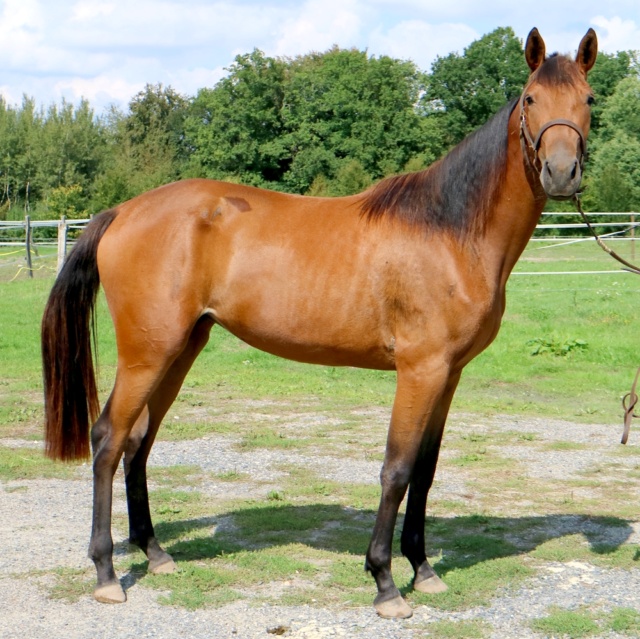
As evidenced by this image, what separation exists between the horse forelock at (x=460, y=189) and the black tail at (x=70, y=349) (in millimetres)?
1683

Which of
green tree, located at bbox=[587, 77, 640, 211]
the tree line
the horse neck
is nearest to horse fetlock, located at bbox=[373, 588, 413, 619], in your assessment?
the horse neck

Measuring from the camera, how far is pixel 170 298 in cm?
422

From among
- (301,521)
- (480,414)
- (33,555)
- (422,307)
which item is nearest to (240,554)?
(301,521)

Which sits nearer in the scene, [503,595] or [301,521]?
[503,595]

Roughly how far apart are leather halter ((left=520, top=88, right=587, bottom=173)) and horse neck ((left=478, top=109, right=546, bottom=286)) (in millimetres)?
72

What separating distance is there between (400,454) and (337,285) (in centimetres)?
94

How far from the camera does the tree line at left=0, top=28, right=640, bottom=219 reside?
45156 millimetres

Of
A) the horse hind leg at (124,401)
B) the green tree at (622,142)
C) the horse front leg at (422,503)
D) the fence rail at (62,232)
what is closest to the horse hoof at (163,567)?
the horse hind leg at (124,401)

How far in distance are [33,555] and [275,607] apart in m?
1.59

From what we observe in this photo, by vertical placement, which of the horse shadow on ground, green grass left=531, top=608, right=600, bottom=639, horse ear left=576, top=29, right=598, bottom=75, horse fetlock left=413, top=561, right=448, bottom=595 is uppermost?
horse ear left=576, top=29, right=598, bottom=75

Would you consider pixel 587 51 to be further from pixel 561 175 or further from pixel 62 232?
pixel 62 232

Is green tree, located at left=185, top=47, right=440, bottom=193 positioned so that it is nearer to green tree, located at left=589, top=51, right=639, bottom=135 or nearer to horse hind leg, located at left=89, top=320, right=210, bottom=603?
green tree, located at left=589, top=51, right=639, bottom=135

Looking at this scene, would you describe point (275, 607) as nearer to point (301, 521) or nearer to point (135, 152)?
point (301, 521)

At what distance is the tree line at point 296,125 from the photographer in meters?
45.2
